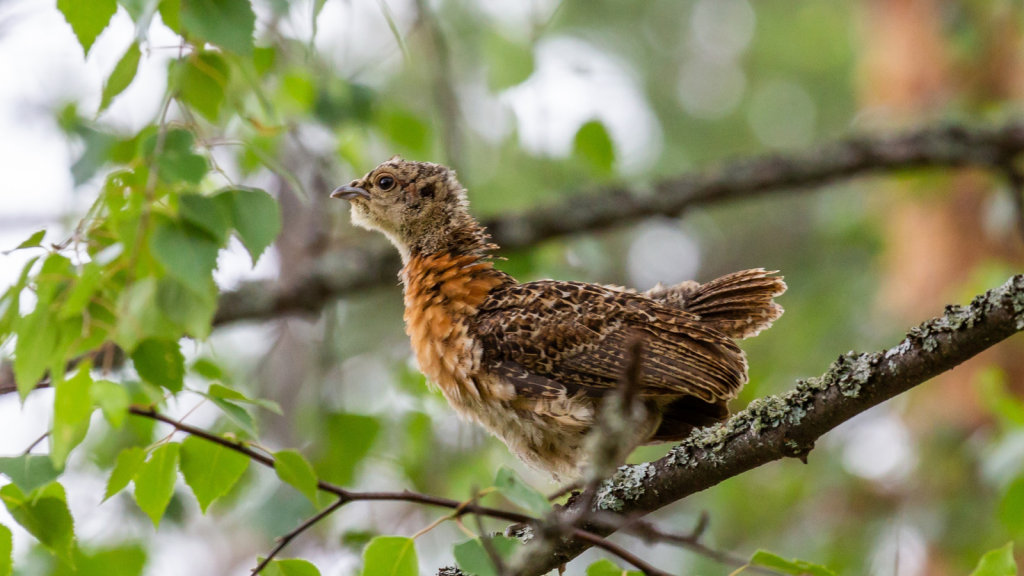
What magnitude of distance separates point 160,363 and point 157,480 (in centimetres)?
33

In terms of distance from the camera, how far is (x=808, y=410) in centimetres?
265

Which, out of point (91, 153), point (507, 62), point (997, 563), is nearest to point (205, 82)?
point (91, 153)

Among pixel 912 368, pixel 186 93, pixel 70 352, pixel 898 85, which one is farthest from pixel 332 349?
pixel 898 85

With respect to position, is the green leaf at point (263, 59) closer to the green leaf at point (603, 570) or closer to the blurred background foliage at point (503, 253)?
the blurred background foliage at point (503, 253)

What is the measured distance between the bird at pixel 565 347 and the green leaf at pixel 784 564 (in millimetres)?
981

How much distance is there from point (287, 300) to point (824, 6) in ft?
44.2

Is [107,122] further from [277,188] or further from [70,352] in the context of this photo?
[277,188]

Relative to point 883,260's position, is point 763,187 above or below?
below

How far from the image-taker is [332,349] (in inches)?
220

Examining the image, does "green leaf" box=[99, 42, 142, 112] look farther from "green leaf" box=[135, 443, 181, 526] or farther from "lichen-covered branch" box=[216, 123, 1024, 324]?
"lichen-covered branch" box=[216, 123, 1024, 324]

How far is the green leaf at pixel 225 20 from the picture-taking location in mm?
2816

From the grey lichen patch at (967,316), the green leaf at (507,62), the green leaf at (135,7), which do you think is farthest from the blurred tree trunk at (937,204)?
the green leaf at (135,7)

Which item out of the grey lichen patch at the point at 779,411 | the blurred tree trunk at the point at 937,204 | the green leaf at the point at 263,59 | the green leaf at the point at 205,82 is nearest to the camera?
the grey lichen patch at the point at 779,411

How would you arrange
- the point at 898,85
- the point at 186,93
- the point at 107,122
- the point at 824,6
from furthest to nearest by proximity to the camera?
the point at 824,6 → the point at 898,85 → the point at 107,122 → the point at 186,93
